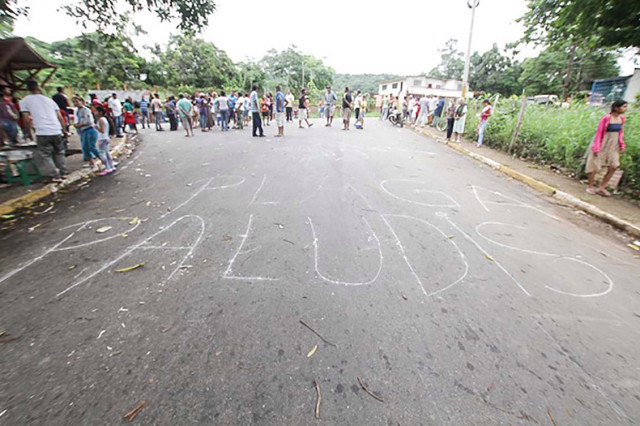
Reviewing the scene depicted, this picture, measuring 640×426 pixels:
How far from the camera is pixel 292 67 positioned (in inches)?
1727

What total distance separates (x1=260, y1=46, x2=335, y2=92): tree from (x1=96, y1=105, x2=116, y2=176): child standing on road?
38604 mm

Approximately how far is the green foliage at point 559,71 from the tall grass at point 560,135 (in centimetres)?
2406

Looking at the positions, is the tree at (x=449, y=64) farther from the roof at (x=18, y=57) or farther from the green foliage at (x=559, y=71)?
the roof at (x=18, y=57)

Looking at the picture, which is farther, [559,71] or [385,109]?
[559,71]

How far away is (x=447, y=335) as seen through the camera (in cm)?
216

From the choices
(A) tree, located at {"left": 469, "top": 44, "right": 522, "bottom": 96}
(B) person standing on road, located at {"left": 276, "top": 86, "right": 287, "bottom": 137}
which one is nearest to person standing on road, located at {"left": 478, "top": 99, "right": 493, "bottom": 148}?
(B) person standing on road, located at {"left": 276, "top": 86, "right": 287, "bottom": 137}

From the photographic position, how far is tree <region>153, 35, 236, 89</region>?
95.6 feet

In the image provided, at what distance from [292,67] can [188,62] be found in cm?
1851

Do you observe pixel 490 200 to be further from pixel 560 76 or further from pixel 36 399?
pixel 560 76

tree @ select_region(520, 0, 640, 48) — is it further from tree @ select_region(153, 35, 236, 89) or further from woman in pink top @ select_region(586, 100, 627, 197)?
tree @ select_region(153, 35, 236, 89)

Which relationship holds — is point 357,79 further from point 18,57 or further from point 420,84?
point 18,57

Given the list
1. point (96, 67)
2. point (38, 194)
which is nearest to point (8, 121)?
point (38, 194)

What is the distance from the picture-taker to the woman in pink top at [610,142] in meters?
5.15

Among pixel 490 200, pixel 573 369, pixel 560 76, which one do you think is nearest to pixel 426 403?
pixel 573 369
